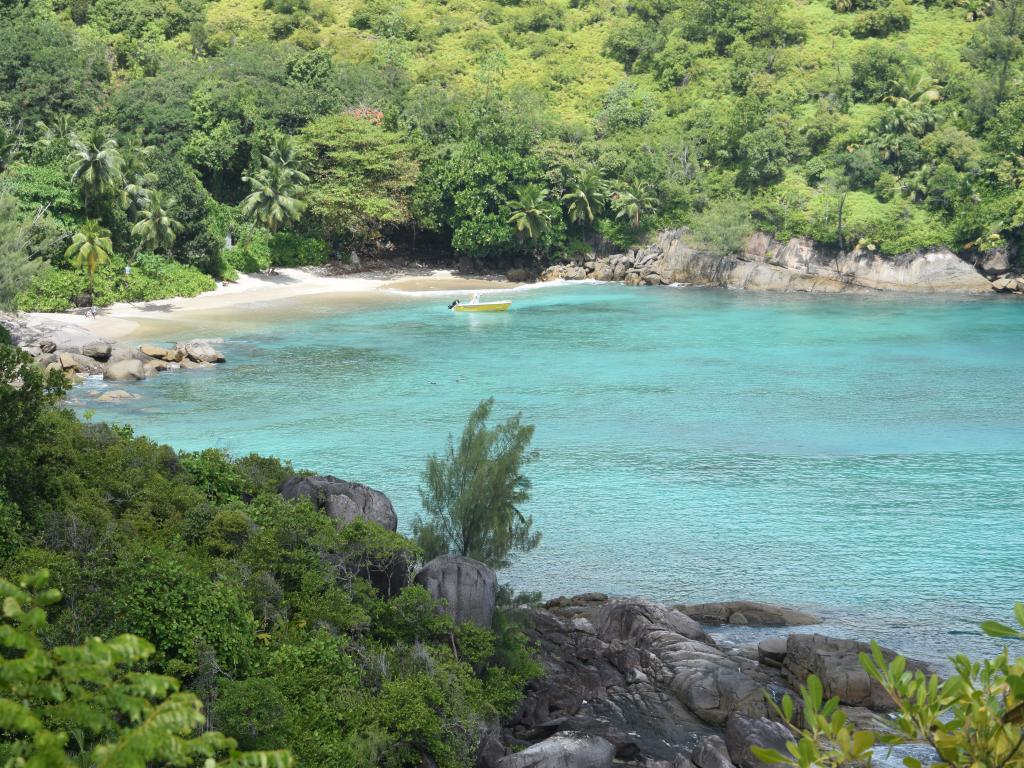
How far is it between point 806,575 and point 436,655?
985cm

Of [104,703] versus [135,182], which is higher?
[135,182]

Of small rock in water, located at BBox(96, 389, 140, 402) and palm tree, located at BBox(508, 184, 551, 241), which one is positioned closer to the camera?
small rock in water, located at BBox(96, 389, 140, 402)

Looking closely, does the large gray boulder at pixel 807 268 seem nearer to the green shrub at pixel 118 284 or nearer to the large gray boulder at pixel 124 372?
the green shrub at pixel 118 284

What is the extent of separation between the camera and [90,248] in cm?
4488

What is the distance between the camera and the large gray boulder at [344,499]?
18422 millimetres

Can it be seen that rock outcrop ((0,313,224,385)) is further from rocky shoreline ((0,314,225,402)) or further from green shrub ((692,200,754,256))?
green shrub ((692,200,754,256))

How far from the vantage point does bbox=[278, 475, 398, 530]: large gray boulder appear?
18422 millimetres

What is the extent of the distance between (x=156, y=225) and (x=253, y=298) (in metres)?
7.14

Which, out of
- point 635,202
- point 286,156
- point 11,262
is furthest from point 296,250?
point 11,262

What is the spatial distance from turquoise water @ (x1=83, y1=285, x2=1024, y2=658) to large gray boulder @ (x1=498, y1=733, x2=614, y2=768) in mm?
6869

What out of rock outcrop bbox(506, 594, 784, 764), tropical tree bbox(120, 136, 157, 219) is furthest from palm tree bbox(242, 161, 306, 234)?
rock outcrop bbox(506, 594, 784, 764)

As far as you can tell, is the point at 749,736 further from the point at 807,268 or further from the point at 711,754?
the point at 807,268

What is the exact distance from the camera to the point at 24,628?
5516 millimetres

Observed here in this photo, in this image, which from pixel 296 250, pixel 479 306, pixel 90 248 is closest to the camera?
pixel 90 248
